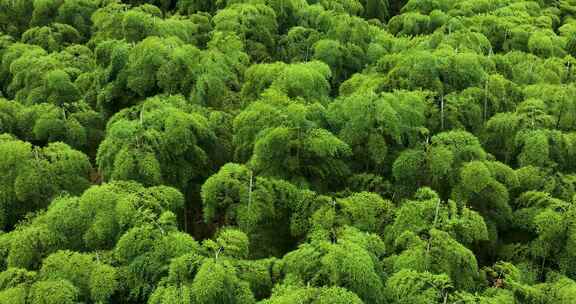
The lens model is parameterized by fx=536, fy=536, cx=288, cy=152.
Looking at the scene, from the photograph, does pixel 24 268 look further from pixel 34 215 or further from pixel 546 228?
pixel 546 228

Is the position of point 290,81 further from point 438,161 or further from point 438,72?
point 438,161

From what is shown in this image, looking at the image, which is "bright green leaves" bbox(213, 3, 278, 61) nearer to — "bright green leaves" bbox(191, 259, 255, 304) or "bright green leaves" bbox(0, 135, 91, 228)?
"bright green leaves" bbox(0, 135, 91, 228)

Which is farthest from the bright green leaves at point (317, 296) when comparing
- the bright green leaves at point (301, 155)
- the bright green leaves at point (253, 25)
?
the bright green leaves at point (253, 25)

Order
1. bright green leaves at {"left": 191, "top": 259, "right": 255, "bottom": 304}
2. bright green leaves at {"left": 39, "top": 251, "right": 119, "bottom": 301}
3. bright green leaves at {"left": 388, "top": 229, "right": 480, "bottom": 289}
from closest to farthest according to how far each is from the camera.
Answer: bright green leaves at {"left": 191, "top": 259, "right": 255, "bottom": 304}
bright green leaves at {"left": 39, "top": 251, "right": 119, "bottom": 301}
bright green leaves at {"left": 388, "top": 229, "right": 480, "bottom": 289}

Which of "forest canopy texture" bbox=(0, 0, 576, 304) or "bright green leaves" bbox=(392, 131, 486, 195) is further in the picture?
"bright green leaves" bbox=(392, 131, 486, 195)

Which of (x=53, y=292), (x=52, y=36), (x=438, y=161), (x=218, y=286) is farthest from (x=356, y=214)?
(x=52, y=36)

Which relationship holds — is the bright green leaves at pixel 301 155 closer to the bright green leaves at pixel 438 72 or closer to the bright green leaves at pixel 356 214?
the bright green leaves at pixel 356 214

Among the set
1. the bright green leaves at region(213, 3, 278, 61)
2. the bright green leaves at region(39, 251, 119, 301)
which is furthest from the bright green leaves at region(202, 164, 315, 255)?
the bright green leaves at region(213, 3, 278, 61)

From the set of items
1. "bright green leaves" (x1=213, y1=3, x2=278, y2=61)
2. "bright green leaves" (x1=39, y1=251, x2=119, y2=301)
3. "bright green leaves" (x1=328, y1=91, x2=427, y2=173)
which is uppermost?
"bright green leaves" (x1=213, y1=3, x2=278, y2=61)
